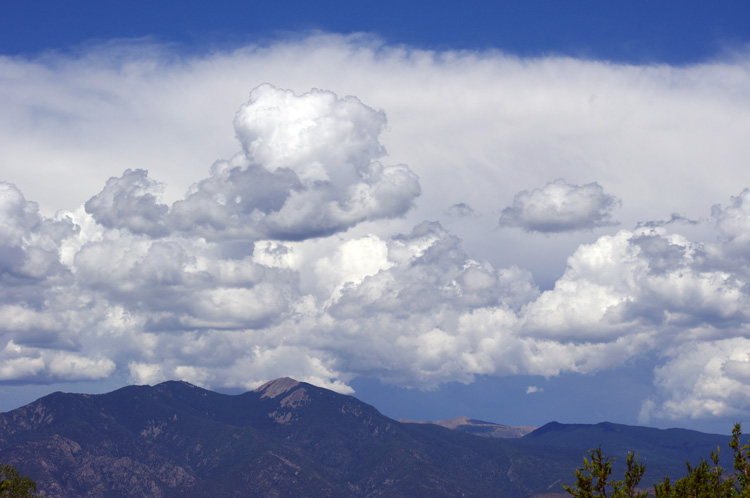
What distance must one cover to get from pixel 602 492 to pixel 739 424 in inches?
2700

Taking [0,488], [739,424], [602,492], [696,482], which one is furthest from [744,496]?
[0,488]

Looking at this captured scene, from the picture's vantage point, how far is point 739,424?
551 ft

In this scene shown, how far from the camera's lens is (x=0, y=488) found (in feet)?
292

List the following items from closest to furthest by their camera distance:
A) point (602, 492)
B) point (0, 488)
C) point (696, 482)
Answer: point (0, 488) < point (602, 492) < point (696, 482)

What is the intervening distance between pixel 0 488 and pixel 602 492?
73394mm

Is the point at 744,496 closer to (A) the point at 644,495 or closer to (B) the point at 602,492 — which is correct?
(A) the point at 644,495

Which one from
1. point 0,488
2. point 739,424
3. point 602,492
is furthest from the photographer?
point 739,424

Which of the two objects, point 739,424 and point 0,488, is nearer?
point 0,488

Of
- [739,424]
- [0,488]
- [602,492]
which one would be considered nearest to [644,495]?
[602,492]

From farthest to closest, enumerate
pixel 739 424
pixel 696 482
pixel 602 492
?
1. pixel 739 424
2. pixel 696 482
3. pixel 602 492

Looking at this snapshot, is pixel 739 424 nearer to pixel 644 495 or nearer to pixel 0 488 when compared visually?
pixel 644 495

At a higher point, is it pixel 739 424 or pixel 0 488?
pixel 739 424

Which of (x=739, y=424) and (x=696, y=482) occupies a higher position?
(x=739, y=424)

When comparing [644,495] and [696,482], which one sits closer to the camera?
[644,495]
